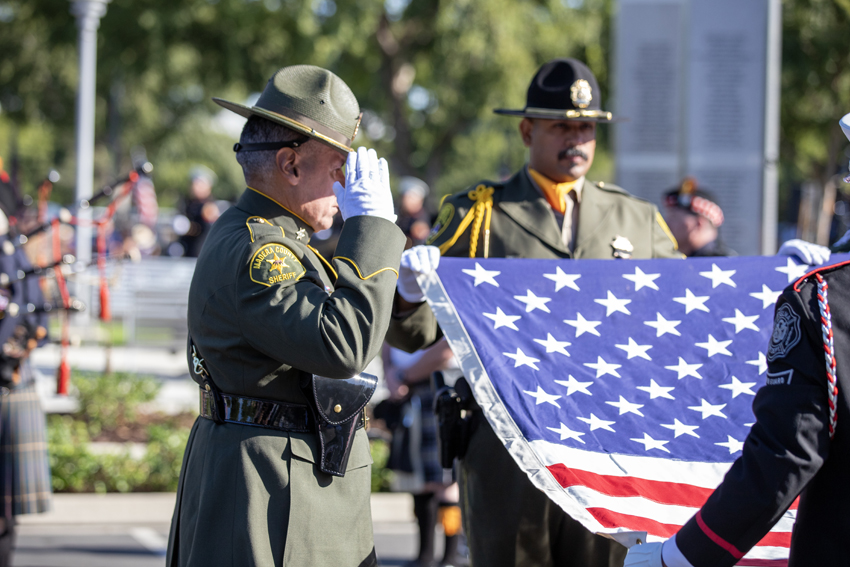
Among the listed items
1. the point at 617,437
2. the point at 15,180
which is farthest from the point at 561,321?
the point at 15,180

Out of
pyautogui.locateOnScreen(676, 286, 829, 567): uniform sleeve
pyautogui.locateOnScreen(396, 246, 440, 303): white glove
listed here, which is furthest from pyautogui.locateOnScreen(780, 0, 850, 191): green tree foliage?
pyautogui.locateOnScreen(676, 286, 829, 567): uniform sleeve

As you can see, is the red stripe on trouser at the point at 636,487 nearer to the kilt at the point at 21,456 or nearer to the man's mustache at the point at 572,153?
the man's mustache at the point at 572,153

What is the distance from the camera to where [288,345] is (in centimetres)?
215

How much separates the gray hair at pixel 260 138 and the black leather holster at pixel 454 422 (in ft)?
3.94

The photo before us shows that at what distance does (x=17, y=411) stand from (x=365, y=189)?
3.22 meters

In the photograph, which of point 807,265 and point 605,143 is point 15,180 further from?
point 605,143

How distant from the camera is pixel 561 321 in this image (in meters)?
3.25

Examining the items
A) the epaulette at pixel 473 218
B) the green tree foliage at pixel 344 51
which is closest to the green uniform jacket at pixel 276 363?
the epaulette at pixel 473 218

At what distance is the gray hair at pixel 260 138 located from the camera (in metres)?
2.40

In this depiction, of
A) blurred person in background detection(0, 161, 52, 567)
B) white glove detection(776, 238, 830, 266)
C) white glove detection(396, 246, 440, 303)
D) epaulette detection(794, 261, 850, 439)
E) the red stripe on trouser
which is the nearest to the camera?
epaulette detection(794, 261, 850, 439)

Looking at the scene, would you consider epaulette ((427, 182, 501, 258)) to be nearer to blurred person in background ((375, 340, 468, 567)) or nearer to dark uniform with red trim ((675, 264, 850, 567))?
dark uniform with red trim ((675, 264, 850, 567))

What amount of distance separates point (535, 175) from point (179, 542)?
198 cm

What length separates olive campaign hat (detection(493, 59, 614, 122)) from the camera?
3.49m

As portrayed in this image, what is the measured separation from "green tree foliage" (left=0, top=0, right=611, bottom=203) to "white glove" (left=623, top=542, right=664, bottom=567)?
583 inches
